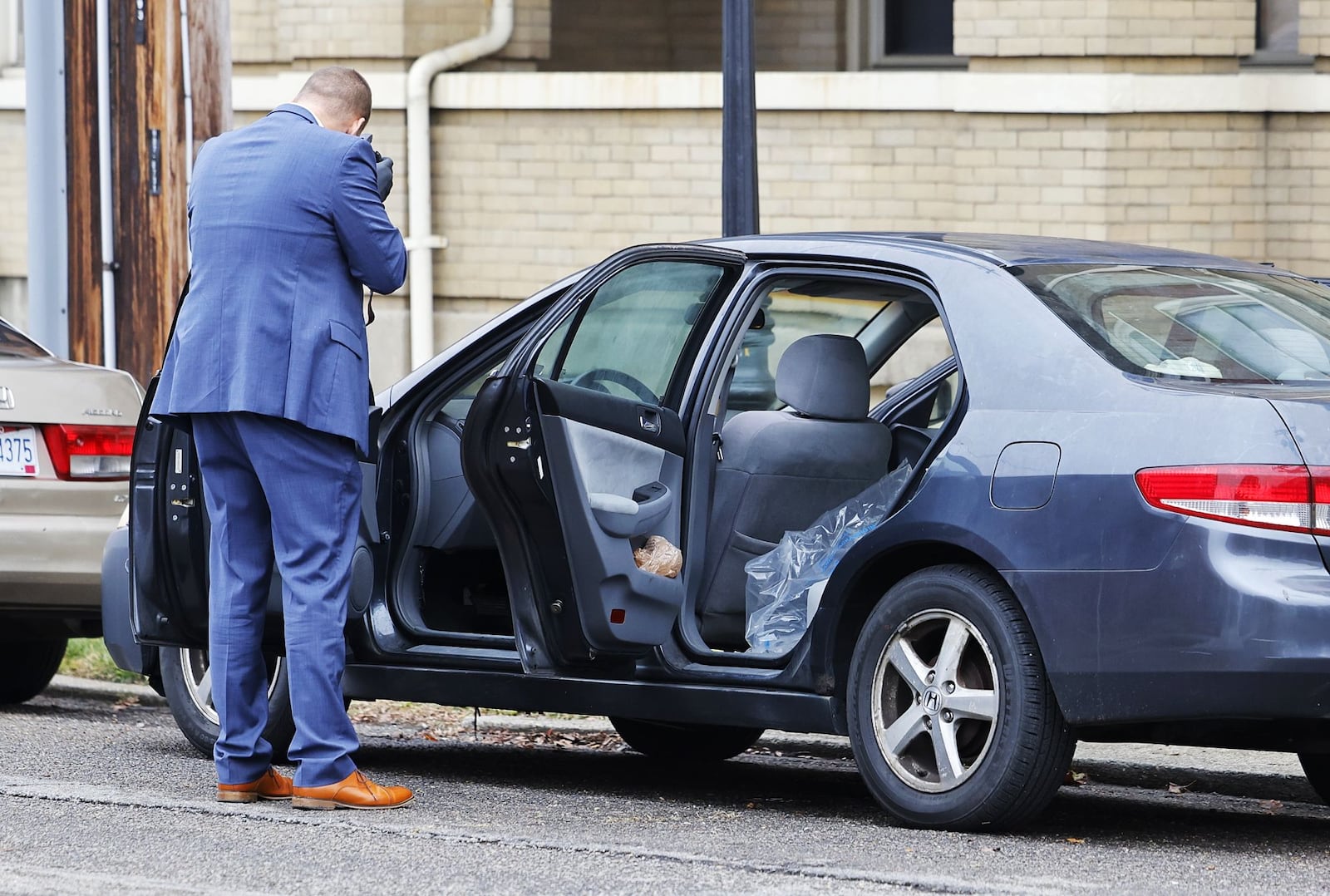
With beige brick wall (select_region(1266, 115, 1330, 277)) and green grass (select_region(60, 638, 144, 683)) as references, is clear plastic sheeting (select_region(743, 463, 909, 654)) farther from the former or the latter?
beige brick wall (select_region(1266, 115, 1330, 277))

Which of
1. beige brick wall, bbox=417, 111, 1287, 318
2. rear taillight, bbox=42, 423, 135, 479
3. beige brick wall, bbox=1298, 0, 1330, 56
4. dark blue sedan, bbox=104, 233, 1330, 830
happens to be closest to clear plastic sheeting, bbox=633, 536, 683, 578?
dark blue sedan, bbox=104, 233, 1330, 830

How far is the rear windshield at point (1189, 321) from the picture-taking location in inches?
214

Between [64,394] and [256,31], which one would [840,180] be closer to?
[256,31]

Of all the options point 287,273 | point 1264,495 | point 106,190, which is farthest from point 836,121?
point 1264,495

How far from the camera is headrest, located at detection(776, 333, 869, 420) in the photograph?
6266mm

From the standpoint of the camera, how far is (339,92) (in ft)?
19.1

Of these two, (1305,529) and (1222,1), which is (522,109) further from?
(1305,529)

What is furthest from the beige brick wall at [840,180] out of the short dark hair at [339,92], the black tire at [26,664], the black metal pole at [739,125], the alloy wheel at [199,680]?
the short dark hair at [339,92]

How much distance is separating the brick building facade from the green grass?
4.91 metres

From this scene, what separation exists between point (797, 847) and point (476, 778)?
63.7 inches

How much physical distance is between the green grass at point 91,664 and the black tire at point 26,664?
1.66 feet

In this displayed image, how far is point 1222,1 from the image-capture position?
13.0 metres

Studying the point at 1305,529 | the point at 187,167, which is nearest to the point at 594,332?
the point at 1305,529

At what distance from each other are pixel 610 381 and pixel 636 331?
19cm
